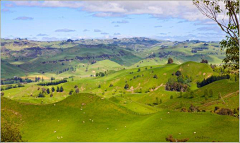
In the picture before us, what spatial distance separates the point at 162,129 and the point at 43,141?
34044 mm

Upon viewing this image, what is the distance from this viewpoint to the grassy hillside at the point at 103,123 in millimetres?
69062

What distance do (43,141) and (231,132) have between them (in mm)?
50671

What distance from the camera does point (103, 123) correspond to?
94.0m

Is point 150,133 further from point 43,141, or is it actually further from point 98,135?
point 43,141

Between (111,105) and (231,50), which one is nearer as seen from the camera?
(231,50)

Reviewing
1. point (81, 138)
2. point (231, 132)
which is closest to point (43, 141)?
point (81, 138)

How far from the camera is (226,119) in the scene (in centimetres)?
7519

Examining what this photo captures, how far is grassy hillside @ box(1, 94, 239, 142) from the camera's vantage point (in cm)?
6906

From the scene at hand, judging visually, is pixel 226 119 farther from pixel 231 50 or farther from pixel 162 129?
pixel 231 50

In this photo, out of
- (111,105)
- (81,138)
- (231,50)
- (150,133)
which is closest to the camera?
(231,50)

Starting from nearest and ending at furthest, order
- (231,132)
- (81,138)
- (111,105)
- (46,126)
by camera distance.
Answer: (231,132) → (81,138) → (46,126) → (111,105)

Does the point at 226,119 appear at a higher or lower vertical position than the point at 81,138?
higher

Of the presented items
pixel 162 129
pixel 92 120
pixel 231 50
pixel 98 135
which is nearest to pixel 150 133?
pixel 162 129

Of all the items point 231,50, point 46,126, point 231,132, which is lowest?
point 46,126
